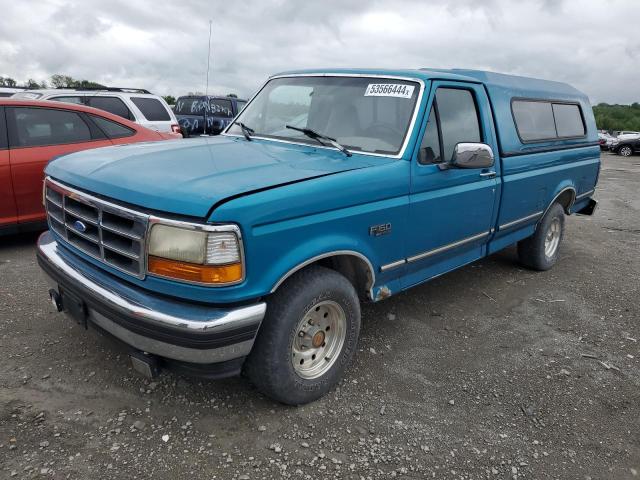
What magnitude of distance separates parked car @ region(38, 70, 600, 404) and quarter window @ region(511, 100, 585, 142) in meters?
0.14

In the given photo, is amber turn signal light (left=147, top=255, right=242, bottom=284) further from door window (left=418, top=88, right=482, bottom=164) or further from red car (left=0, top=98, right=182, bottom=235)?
red car (left=0, top=98, right=182, bottom=235)

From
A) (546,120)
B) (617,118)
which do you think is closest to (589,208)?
(546,120)

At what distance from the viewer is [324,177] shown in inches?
113

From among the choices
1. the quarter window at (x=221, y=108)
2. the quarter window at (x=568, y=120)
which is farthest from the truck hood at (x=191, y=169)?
the quarter window at (x=221, y=108)

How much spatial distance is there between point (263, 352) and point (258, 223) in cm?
73

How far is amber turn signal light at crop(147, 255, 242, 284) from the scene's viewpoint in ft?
7.92

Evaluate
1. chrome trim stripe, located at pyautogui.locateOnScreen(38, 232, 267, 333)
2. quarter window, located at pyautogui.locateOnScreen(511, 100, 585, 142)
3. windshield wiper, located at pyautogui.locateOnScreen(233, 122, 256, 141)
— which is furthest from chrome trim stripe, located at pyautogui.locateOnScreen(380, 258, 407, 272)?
quarter window, located at pyautogui.locateOnScreen(511, 100, 585, 142)

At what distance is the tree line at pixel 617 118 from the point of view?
53.8m

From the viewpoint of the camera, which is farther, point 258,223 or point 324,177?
point 324,177

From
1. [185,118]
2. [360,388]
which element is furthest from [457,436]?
[185,118]

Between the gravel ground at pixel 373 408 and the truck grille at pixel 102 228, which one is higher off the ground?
the truck grille at pixel 102 228

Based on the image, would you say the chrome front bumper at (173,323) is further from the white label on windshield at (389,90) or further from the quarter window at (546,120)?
the quarter window at (546,120)

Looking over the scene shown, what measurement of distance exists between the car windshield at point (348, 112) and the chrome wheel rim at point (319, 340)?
1.15 meters

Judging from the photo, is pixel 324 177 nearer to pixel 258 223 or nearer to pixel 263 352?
pixel 258 223
